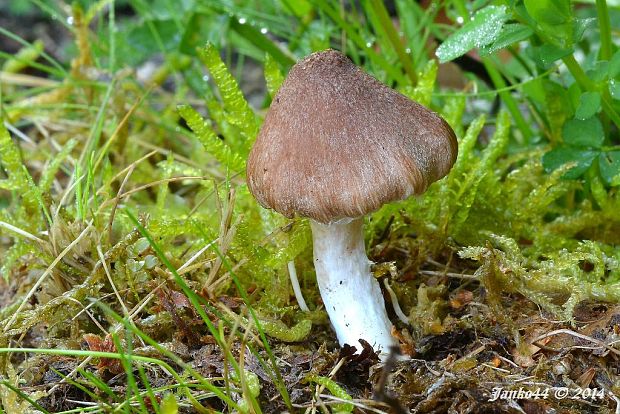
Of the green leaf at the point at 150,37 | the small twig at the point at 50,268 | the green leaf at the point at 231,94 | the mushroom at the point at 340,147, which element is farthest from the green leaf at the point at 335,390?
the green leaf at the point at 150,37

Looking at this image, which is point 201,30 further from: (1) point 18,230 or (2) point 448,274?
(2) point 448,274

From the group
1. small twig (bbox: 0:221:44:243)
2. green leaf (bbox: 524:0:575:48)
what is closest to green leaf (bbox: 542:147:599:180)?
green leaf (bbox: 524:0:575:48)

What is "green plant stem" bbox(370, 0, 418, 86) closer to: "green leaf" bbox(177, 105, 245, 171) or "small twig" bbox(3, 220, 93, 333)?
"green leaf" bbox(177, 105, 245, 171)

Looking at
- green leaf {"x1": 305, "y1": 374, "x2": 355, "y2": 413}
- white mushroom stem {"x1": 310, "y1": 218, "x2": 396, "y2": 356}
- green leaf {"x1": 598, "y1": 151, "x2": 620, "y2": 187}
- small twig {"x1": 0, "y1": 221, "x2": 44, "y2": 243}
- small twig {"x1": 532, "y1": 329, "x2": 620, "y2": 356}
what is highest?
small twig {"x1": 0, "y1": 221, "x2": 44, "y2": 243}

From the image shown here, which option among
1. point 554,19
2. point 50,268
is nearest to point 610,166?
point 554,19

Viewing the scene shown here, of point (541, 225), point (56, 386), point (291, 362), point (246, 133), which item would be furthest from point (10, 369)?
point (541, 225)

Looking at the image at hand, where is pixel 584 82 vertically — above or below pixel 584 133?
above

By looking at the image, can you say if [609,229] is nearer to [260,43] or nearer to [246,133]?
[246,133]

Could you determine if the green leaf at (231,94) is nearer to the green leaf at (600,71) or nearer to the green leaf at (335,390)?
the green leaf at (335,390)
